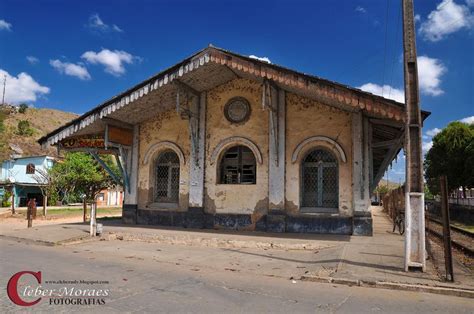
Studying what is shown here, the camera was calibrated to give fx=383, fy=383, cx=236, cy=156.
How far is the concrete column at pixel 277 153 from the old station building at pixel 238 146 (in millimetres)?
35

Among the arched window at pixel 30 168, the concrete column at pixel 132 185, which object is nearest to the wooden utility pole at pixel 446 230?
the concrete column at pixel 132 185

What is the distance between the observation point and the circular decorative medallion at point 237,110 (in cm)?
1412

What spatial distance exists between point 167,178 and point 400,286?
426 inches

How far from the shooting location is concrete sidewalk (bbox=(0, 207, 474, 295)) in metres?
6.98

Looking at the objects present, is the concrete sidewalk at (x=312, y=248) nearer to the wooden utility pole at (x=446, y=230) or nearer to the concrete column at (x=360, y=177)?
the wooden utility pole at (x=446, y=230)

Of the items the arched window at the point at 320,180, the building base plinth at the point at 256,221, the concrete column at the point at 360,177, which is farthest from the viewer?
the arched window at the point at 320,180

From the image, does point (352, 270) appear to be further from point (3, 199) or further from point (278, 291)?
point (3, 199)

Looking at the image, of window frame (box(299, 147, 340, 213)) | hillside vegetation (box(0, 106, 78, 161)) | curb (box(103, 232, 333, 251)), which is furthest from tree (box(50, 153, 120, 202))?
window frame (box(299, 147, 340, 213))

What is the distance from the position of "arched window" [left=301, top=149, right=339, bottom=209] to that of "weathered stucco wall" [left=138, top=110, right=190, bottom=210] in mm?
4672

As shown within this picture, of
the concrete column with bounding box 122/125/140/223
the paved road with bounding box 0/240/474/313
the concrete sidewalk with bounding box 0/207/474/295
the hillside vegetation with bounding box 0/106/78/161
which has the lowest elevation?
the paved road with bounding box 0/240/474/313

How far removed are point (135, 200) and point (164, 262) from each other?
23.5ft

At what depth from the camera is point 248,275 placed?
7602mm

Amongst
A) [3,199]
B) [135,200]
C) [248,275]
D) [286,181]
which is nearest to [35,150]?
[3,199]

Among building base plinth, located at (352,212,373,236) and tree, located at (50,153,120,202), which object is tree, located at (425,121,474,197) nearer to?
building base plinth, located at (352,212,373,236)
